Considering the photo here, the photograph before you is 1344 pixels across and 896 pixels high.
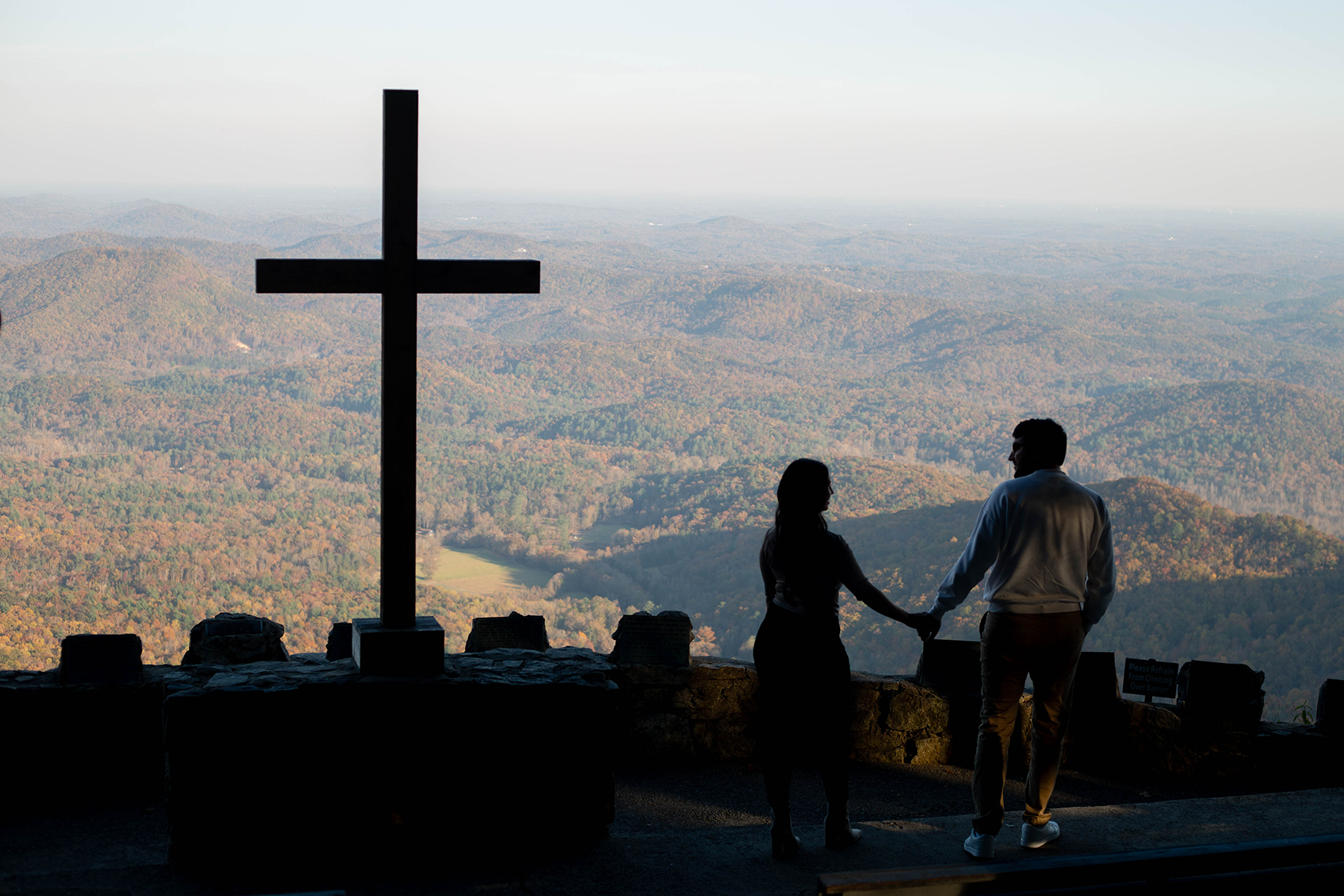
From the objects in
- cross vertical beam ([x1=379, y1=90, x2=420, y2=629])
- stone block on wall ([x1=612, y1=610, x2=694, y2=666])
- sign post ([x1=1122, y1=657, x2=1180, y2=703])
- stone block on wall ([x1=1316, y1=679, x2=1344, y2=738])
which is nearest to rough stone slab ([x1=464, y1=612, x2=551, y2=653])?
stone block on wall ([x1=612, y1=610, x2=694, y2=666])

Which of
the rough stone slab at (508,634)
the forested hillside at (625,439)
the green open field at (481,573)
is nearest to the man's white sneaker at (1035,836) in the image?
the rough stone slab at (508,634)

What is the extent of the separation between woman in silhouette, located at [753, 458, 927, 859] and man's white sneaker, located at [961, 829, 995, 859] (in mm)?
425

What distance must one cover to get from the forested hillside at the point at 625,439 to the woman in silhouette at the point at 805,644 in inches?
1478

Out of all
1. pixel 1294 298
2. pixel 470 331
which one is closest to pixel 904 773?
pixel 470 331

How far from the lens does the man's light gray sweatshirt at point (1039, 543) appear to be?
355 centimetres

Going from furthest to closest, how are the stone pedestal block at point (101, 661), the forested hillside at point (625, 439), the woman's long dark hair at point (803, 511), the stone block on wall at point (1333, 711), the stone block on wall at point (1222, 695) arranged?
the forested hillside at point (625, 439), the stone block on wall at point (1222, 695), the stone block on wall at point (1333, 711), the stone pedestal block at point (101, 661), the woman's long dark hair at point (803, 511)

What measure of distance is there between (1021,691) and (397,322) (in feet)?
8.07

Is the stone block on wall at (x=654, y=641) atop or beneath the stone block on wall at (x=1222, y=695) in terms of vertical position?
atop

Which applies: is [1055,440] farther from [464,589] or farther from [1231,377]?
[1231,377]

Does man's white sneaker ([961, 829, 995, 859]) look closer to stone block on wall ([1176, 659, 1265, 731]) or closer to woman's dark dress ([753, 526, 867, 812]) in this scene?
woman's dark dress ([753, 526, 867, 812])

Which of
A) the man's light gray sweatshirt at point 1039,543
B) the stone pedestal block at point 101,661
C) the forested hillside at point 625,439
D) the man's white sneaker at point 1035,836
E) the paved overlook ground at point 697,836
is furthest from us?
the forested hillside at point 625,439

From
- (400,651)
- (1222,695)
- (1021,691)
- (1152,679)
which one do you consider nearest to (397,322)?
(400,651)

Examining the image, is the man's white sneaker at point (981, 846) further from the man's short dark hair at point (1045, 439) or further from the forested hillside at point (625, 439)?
the forested hillside at point (625, 439)

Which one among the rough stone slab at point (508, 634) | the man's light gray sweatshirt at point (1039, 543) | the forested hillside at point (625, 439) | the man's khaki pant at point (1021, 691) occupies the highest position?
the man's light gray sweatshirt at point (1039, 543)
